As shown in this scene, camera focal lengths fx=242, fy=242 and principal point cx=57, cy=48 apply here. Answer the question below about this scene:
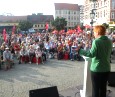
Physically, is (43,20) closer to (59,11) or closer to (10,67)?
(59,11)

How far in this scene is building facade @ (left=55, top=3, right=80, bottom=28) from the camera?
12006cm

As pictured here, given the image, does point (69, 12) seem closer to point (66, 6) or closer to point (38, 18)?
point (66, 6)

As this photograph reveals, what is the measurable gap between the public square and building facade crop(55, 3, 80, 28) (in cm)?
10846

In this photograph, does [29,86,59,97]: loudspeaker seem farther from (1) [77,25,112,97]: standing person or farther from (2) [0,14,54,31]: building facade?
(2) [0,14,54,31]: building facade

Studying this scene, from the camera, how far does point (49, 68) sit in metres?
12.8

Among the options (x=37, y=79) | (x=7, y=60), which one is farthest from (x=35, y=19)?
(x=37, y=79)

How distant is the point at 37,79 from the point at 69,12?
115 m

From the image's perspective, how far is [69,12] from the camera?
12325 centimetres

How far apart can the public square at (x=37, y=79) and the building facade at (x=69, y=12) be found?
108m

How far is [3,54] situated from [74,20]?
371 feet

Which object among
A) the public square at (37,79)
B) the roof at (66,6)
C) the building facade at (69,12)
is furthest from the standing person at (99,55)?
the roof at (66,6)

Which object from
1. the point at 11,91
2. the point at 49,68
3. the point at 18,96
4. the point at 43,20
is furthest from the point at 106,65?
the point at 43,20

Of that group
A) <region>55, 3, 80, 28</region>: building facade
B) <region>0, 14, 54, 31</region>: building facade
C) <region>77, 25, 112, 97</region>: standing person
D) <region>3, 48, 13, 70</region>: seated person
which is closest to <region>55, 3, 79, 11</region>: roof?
<region>55, 3, 80, 28</region>: building facade

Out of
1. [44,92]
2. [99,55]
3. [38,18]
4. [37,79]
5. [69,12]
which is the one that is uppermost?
[69,12]
